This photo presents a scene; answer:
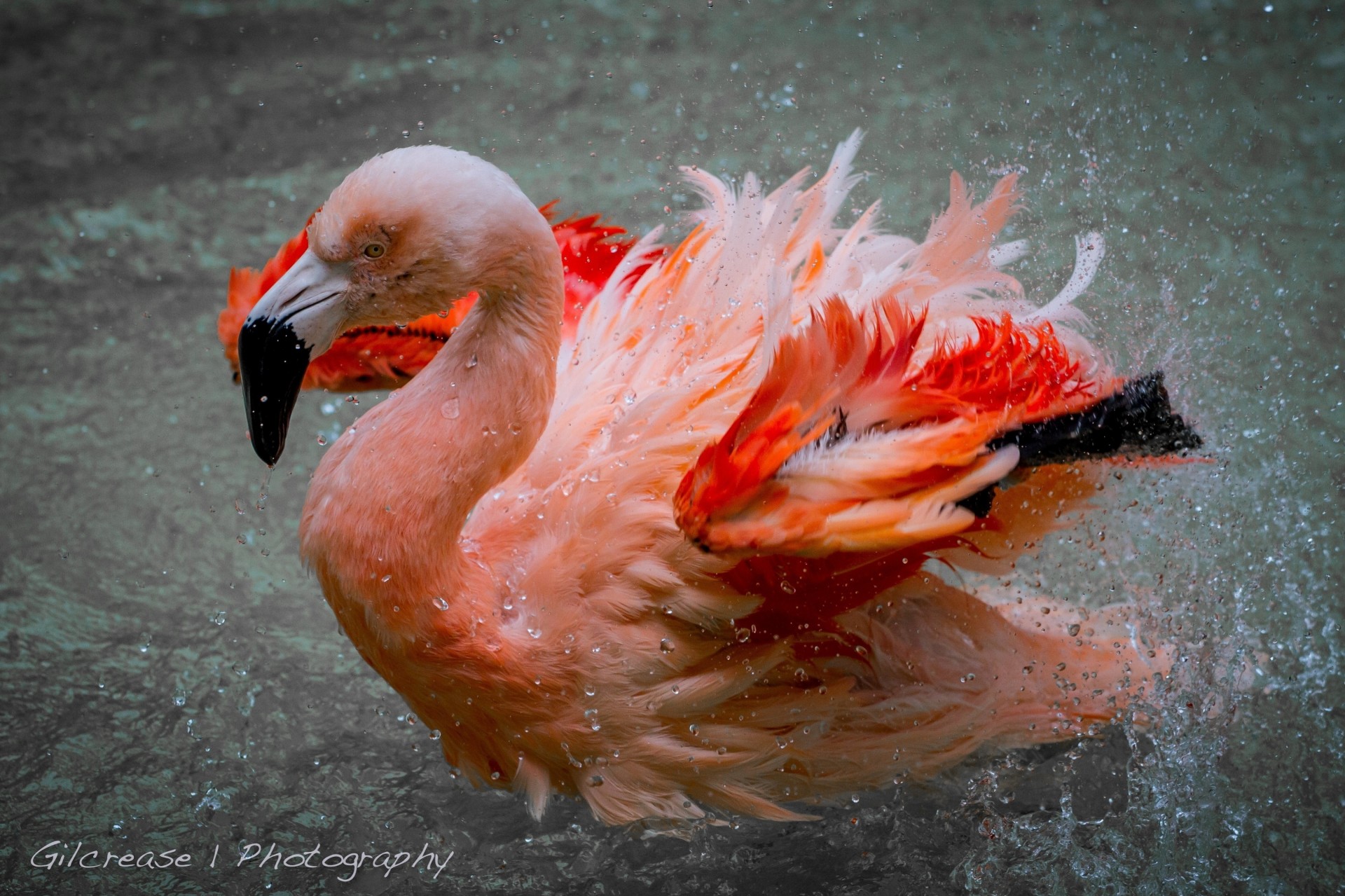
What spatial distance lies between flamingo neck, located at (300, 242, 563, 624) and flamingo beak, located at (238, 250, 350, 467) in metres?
0.13

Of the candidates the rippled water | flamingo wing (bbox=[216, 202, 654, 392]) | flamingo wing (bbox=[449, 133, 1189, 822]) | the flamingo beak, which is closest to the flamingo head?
the flamingo beak

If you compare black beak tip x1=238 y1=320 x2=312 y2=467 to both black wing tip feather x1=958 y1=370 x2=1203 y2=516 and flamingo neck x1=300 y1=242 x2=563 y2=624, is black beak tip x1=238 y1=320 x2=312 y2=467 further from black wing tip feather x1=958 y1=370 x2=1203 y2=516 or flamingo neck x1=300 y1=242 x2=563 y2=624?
black wing tip feather x1=958 y1=370 x2=1203 y2=516

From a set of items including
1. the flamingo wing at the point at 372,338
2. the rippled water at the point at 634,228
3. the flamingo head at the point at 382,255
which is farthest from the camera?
the flamingo wing at the point at 372,338

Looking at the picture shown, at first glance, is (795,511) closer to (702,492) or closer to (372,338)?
(702,492)

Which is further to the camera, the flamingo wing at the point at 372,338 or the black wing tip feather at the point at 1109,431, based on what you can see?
the flamingo wing at the point at 372,338

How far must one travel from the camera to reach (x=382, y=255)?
5.02 feet

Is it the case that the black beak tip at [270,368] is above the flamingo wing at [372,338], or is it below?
above

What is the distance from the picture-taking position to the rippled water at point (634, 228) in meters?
2.05

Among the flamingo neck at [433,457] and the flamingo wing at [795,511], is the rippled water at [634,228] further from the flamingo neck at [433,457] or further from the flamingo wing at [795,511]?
the flamingo neck at [433,457]

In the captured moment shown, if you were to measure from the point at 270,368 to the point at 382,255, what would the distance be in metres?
0.20

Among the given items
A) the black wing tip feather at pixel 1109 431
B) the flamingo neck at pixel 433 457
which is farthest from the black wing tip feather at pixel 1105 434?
the flamingo neck at pixel 433 457

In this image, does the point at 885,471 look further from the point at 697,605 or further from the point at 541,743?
the point at 541,743

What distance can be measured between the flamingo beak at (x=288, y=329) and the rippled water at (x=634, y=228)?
3.09ft

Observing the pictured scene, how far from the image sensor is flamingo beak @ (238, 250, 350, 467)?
152 cm
